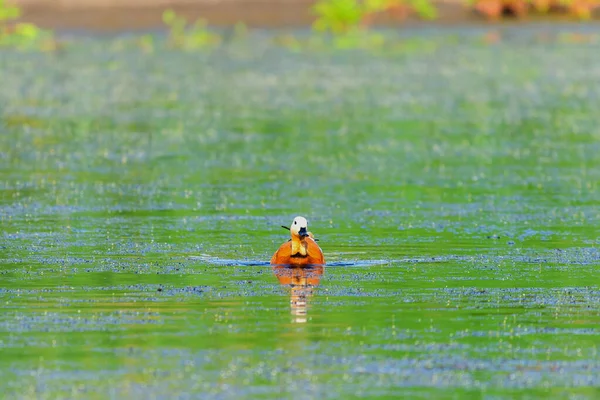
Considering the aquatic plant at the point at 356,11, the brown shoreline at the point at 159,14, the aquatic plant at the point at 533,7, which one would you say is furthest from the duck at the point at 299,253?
the aquatic plant at the point at 533,7

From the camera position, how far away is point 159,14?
53781 millimetres

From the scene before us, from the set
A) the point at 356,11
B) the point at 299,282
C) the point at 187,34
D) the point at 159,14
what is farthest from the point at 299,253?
the point at 356,11

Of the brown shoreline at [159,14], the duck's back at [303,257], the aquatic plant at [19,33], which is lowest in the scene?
the duck's back at [303,257]

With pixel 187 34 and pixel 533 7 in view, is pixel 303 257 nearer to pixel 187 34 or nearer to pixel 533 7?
pixel 187 34

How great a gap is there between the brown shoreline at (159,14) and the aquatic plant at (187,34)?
0.35m

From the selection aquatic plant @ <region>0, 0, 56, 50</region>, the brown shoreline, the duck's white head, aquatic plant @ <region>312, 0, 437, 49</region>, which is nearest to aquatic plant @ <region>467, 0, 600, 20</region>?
the brown shoreline

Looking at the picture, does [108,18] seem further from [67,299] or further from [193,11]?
[67,299]

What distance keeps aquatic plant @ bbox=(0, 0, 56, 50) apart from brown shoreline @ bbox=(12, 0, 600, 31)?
418 mm

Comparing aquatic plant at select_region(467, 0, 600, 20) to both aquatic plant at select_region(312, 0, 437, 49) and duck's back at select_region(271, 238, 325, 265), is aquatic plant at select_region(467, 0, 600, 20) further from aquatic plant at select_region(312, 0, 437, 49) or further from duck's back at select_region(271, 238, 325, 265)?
duck's back at select_region(271, 238, 325, 265)

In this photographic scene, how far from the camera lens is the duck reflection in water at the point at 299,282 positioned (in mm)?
12094

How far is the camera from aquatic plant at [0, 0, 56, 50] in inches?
1877

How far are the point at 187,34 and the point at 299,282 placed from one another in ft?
129

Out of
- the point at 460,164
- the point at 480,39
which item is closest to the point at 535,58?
the point at 480,39

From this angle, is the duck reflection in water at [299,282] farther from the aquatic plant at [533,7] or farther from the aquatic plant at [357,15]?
the aquatic plant at [533,7]
